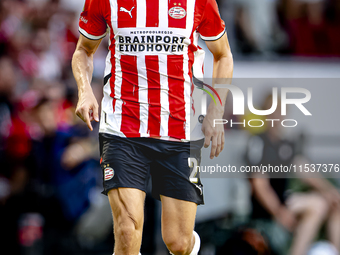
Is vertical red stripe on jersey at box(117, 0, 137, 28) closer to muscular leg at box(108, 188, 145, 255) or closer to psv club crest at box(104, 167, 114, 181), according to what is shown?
psv club crest at box(104, 167, 114, 181)

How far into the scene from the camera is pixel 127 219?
3.19m

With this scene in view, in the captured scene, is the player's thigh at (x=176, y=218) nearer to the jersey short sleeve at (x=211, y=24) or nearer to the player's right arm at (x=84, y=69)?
the player's right arm at (x=84, y=69)

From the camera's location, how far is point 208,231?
590 cm

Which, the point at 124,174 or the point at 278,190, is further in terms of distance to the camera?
the point at 278,190

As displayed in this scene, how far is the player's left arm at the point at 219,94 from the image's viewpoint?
3570mm

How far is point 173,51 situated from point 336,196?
3655mm

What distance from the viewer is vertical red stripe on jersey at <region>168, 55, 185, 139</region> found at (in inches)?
138

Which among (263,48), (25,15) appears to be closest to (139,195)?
(263,48)

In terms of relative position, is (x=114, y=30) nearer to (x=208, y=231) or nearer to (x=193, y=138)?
(x=193, y=138)

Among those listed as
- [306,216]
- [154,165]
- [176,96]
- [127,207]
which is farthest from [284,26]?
[127,207]

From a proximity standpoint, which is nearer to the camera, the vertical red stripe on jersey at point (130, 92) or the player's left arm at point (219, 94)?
the vertical red stripe on jersey at point (130, 92)

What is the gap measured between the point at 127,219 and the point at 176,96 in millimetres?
1006

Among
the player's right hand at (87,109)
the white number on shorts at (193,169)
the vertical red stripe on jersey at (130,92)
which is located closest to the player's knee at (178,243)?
the white number on shorts at (193,169)

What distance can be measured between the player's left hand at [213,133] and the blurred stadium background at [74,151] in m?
2.34
